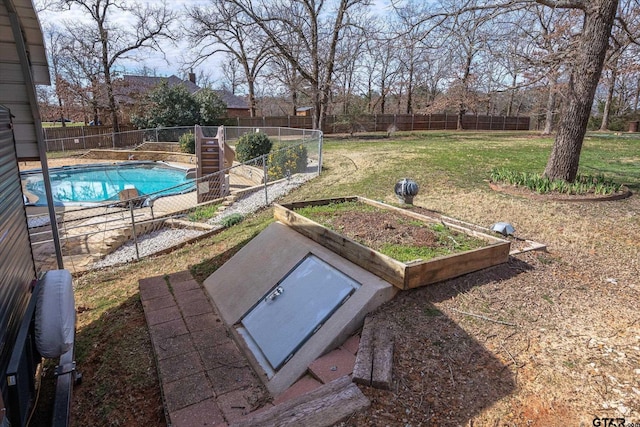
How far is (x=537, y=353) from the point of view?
2652 mm

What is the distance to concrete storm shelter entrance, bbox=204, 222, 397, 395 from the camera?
9.93ft

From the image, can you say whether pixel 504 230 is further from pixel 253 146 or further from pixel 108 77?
pixel 108 77

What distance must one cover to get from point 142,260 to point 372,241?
420cm

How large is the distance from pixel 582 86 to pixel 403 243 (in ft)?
17.0

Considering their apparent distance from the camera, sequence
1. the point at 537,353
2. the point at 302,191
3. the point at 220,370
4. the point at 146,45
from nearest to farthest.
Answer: the point at 537,353
the point at 220,370
the point at 302,191
the point at 146,45

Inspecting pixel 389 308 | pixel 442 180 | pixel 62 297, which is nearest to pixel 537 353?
pixel 389 308

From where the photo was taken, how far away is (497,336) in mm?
2848

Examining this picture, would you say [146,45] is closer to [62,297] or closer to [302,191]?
[302,191]

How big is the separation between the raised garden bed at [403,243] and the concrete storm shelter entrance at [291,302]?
13 centimetres

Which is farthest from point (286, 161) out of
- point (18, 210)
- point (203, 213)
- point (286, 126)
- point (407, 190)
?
point (286, 126)

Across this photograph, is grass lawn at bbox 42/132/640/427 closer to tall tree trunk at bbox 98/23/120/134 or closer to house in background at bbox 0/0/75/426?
house in background at bbox 0/0/75/426

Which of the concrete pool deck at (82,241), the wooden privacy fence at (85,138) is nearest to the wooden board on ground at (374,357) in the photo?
the concrete pool deck at (82,241)

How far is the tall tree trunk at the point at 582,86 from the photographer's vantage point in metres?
6.25

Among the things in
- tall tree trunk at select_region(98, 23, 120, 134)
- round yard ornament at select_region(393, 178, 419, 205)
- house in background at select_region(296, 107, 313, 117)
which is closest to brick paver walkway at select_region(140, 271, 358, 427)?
round yard ornament at select_region(393, 178, 419, 205)
